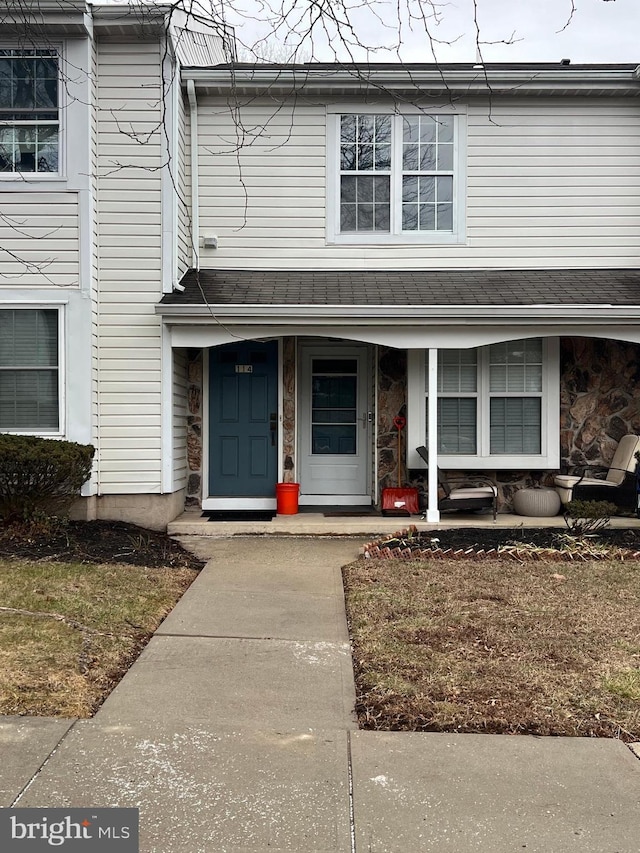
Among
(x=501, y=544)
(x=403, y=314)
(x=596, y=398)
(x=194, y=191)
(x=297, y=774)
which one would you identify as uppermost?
(x=194, y=191)

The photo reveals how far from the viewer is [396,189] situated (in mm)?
10023

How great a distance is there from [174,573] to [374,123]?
6664 mm

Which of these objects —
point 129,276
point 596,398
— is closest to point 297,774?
point 129,276

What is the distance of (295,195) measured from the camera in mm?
9969

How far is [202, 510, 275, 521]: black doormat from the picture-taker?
31.1 ft

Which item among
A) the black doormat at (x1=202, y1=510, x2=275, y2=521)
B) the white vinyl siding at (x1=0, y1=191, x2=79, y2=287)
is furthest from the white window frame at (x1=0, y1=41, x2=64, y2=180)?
the black doormat at (x1=202, y1=510, x2=275, y2=521)

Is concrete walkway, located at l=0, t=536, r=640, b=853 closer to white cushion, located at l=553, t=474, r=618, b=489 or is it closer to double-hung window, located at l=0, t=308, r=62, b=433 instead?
double-hung window, located at l=0, t=308, r=62, b=433

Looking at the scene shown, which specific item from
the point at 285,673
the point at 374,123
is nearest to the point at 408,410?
the point at 374,123

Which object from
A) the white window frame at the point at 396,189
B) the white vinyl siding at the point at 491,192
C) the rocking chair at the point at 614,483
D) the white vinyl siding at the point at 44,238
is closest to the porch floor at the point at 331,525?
the rocking chair at the point at 614,483

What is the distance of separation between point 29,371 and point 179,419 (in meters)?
1.88

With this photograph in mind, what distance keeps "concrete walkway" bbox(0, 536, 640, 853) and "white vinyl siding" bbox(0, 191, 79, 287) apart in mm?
5752

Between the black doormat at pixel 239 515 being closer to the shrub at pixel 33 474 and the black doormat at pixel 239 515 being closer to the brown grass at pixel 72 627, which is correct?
the shrub at pixel 33 474

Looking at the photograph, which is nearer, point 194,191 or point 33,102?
point 33,102

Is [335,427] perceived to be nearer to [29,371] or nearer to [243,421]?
[243,421]
